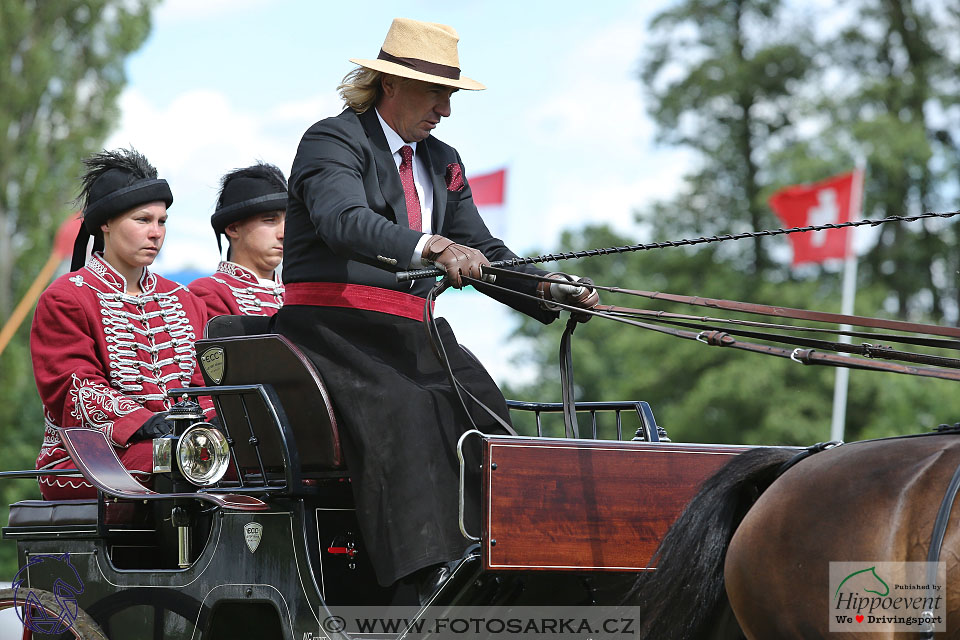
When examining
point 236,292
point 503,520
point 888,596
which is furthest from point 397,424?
point 236,292

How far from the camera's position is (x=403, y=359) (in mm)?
3627

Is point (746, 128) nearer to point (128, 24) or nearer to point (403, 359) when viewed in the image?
point (128, 24)

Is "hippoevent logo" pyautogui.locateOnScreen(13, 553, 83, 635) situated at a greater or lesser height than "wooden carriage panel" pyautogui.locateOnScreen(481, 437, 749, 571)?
lesser

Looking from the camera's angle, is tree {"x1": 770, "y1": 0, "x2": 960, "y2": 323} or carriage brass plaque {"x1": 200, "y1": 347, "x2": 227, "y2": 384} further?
tree {"x1": 770, "y1": 0, "x2": 960, "y2": 323}

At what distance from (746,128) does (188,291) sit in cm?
1705

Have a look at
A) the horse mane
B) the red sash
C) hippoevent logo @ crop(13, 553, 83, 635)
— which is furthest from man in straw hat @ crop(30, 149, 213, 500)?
the horse mane

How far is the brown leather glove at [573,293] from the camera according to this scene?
11.3 feet

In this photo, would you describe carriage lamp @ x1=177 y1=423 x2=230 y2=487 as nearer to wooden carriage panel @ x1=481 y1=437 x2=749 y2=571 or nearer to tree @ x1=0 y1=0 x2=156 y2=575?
wooden carriage panel @ x1=481 y1=437 x2=749 y2=571

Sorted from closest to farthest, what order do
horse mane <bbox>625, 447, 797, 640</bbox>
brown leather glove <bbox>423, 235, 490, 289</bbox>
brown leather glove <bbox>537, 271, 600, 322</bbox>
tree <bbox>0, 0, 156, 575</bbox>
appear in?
horse mane <bbox>625, 447, 797, 640</bbox> → brown leather glove <bbox>423, 235, 490, 289</bbox> → brown leather glove <bbox>537, 271, 600, 322</bbox> → tree <bbox>0, 0, 156, 575</bbox>

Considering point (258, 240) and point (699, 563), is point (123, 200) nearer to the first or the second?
point (258, 240)

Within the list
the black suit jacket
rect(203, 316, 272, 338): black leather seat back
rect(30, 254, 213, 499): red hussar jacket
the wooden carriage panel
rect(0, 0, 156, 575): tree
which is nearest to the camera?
the wooden carriage panel

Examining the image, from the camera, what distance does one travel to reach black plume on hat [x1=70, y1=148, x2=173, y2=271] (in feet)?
14.9

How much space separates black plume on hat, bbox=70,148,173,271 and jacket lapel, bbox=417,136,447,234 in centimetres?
123

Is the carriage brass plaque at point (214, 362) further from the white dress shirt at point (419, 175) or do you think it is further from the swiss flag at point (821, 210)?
the swiss flag at point (821, 210)
